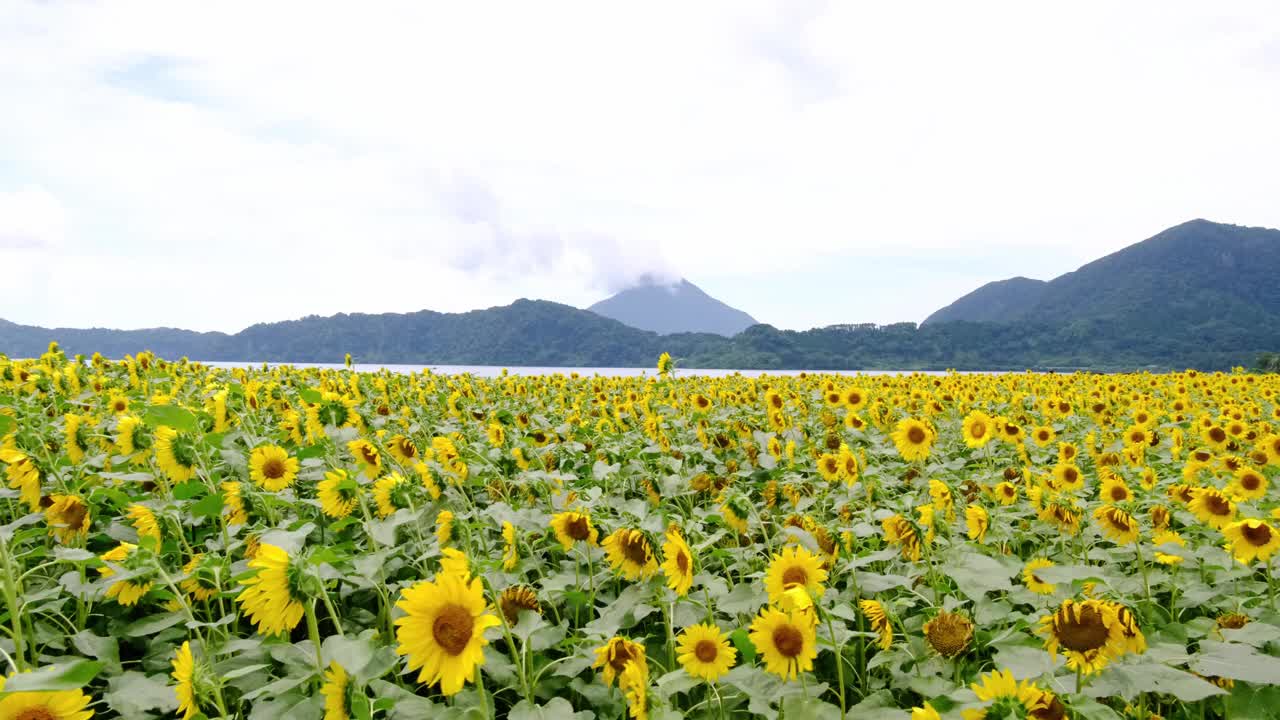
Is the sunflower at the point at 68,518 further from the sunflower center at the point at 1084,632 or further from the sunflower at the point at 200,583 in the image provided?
the sunflower center at the point at 1084,632

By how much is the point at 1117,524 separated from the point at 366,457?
361 centimetres

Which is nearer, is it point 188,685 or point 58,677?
point 58,677

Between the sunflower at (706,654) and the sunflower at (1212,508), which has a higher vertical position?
the sunflower at (1212,508)

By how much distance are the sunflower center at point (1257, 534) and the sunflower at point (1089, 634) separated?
1455 millimetres

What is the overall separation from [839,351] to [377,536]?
205ft

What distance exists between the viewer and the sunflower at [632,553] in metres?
2.18

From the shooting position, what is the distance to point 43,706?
1.34 m

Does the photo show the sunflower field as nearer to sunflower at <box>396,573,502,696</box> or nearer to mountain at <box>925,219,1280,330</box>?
sunflower at <box>396,573,502,696</box>

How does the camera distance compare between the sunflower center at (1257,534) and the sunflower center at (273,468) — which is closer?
the sunflower center at (1257,534)

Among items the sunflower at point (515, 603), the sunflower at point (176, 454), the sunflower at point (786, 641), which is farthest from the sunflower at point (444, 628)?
the sunflower at point (176, 454)

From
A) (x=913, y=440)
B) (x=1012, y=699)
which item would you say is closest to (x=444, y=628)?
(x=1012, y=699)

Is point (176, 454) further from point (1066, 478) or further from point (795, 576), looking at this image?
point (1066, 478)

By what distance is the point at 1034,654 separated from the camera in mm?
1771

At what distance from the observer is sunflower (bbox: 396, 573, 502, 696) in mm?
1511
